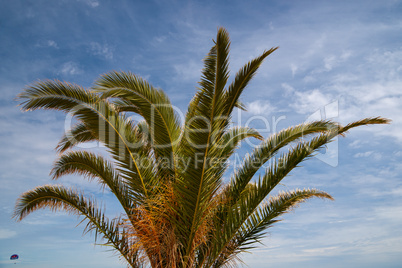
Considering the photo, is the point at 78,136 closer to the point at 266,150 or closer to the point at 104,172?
the point at 104,172

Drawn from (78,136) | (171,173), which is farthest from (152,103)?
(78,136)

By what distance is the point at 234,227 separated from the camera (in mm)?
6594

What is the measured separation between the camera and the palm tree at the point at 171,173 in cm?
610

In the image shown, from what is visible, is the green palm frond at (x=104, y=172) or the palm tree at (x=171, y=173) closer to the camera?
the palm tree at (x=171, y=173)

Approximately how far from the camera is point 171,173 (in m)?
7.60

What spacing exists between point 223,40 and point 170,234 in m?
3.92

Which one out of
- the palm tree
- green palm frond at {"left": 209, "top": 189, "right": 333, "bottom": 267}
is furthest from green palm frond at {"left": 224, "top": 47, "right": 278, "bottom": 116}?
green palm frond at {"left": 209, "top": 189, "right": 333, "bottom": 267}

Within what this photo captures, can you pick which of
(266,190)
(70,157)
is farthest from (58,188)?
(266,190)

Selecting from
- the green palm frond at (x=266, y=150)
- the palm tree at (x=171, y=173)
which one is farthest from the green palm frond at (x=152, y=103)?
the green palm frond at (x=266, y=150)

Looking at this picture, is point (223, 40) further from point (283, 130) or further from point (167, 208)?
point (167, 208)

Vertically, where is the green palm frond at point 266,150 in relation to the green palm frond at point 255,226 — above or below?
above

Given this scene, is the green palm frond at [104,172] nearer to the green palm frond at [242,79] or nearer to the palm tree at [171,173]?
the palm tree at [171,173]

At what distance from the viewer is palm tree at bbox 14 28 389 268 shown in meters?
6.10

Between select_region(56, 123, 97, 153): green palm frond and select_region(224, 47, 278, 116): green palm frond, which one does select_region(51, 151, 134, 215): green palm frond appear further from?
select_region(224, 47, 278, 116): green palm frond
